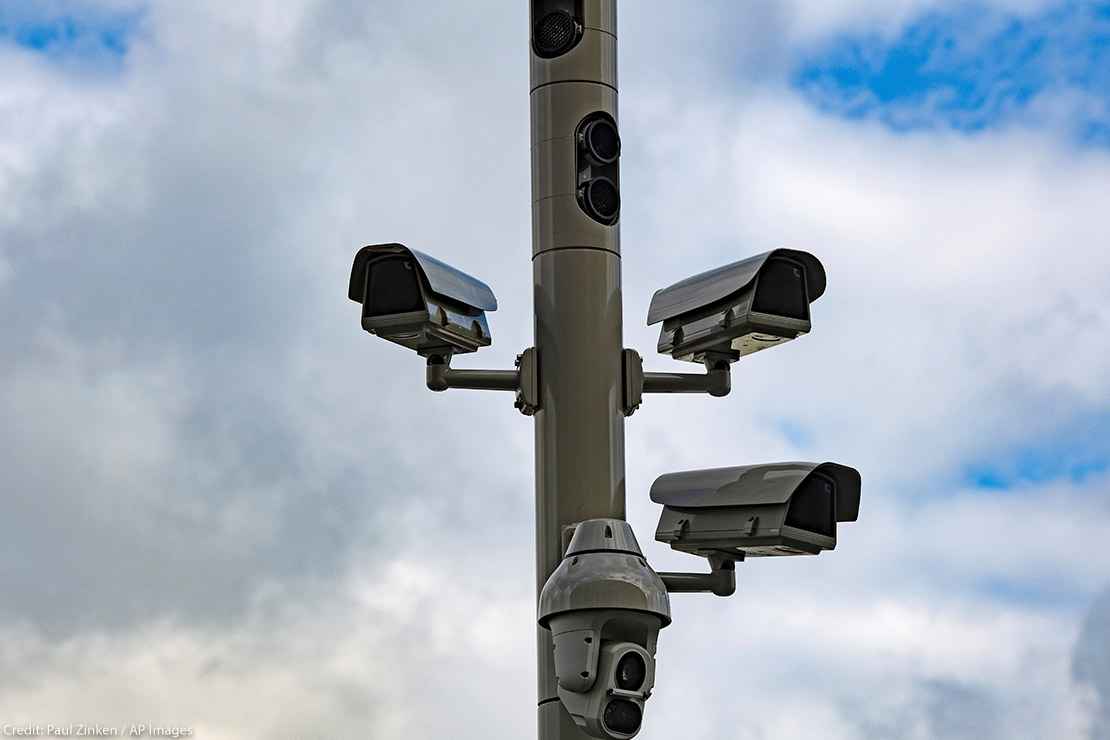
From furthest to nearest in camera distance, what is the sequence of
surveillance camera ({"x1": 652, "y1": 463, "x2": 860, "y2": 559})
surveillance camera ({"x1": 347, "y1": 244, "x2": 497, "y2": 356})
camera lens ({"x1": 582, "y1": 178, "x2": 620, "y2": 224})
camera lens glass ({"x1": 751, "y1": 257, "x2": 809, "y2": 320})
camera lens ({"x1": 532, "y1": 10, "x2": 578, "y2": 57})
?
camera lens ({"x1": 532, "y1": 10, "x2": 578, "y2": 57}), camera lens ({"x1": 582, "y1": 178, "x2": 620, "y2": 224}), camera lens glass ({"x1": 751, "y1": 257, "x2": 809, "y2": 320}), surveillance camera ({"x1": 652, "y1": 463, "x2": 860, "y2": 559}), surveillance camera ({"x1": 347, "y1": 244, "x2": 497, "y2": 356})

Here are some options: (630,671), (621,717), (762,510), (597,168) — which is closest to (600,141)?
(597,168)

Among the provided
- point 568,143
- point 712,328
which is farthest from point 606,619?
point 568,143

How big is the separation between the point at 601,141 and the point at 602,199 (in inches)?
20.5

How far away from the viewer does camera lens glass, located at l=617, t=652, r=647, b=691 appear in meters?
19.3

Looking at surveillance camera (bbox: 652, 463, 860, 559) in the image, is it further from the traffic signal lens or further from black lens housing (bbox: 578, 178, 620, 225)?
the traffic signal lens

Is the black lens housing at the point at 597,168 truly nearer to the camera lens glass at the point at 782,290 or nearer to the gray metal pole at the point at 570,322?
the gray metal pole at the point at 570,322

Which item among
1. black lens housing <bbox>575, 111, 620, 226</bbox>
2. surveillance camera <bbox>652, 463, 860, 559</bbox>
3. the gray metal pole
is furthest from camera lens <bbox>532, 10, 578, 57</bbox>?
surveillance camera <bbox>652, 463, 860, 559</bbox>

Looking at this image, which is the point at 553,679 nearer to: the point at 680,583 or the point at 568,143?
the point at 680,583

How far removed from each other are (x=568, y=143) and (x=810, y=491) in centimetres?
372

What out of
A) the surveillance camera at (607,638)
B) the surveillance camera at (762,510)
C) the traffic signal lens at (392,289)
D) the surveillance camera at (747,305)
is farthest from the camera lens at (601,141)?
the surveillance camera at (607,638)

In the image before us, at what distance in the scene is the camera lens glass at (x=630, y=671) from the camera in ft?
63.2

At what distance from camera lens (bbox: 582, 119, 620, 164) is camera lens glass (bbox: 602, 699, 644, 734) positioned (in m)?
5.03

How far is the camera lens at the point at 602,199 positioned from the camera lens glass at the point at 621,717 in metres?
4.52

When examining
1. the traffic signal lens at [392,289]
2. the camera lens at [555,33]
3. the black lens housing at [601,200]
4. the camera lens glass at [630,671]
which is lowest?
the camera lens glass at [630,671]
